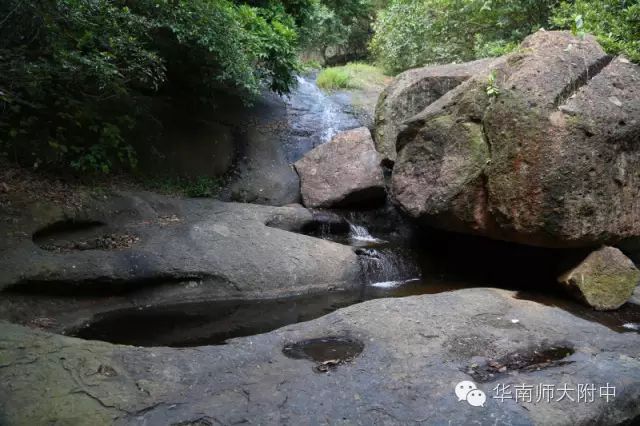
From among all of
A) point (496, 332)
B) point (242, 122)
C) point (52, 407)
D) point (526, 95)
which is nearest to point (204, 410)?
point (52, 407)

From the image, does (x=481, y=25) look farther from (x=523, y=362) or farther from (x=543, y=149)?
(x=523, y=362)

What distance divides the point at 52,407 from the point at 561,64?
7.35 m

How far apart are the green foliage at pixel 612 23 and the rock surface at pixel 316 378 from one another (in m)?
5.12

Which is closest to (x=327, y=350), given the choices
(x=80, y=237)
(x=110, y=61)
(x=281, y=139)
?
(x=80, y=237)

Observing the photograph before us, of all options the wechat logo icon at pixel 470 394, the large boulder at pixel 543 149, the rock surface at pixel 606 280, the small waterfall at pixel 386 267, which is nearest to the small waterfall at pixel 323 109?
the small waterfall at pixel 386 267

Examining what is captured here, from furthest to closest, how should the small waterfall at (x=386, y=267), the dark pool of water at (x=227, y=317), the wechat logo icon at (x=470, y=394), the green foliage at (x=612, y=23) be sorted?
the small waterfall at (x=386, y=267) < the green foliage at (x=612, y=23) < the dark pool of water at (x=227, y=317) < the wechat logo icon at (x=470, y=394)

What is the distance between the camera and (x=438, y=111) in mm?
8047

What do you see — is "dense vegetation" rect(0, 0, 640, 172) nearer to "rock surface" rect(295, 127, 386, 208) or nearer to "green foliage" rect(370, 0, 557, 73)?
"green foliage" rect(370, 0, 557, 73)

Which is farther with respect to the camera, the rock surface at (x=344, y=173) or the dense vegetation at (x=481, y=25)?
the rock surface at (x=344, y=173)

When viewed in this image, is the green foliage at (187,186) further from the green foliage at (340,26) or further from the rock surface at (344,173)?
the green foliage at (340,26)

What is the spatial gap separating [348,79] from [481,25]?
4.72 m

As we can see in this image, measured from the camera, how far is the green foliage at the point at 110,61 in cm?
519

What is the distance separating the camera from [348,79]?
1636cm

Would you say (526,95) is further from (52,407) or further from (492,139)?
(52,407)
